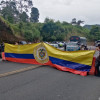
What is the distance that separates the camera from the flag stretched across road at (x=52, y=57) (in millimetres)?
7838

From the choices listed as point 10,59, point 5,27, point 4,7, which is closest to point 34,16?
point 4,7

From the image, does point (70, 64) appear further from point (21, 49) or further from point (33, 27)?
point (33, 27)

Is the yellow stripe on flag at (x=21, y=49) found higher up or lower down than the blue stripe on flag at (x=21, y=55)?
higher up

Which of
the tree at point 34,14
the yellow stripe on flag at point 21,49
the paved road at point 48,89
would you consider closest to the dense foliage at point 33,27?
the tree at point 34,14

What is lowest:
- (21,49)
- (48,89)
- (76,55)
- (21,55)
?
(48,89)

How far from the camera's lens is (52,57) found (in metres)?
9.23

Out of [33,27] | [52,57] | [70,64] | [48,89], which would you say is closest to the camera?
[48,89]

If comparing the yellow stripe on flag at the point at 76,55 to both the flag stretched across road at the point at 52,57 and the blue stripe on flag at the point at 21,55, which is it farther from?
the blue stripe on flag at the point at 21,55

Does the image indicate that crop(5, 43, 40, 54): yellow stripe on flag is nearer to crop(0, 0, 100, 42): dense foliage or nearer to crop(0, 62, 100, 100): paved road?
crop(0, 62, 100, 100): paved road

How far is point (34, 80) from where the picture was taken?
6297 mm

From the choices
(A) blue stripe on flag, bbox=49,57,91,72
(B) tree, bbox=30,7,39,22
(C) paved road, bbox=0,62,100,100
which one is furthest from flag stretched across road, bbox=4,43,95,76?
(B) tree, bbox=30,7,39,22

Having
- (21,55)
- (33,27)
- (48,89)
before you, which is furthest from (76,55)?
(33,27)

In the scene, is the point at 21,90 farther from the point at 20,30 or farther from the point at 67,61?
the point at 20,30

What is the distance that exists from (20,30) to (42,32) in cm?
1215
